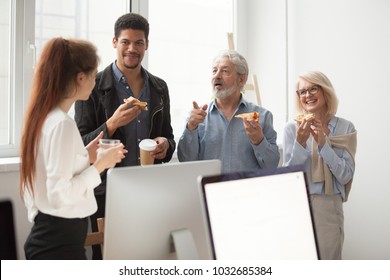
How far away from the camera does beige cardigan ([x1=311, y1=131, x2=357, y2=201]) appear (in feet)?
6.98

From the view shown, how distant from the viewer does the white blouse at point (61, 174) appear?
3.90 ft

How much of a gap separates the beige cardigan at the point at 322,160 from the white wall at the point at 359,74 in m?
0.97

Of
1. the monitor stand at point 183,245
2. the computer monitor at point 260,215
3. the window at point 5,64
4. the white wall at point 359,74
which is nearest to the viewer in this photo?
the computer monitor at point 260,215

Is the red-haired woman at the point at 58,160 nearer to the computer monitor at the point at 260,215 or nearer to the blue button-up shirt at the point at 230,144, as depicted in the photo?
the computer monitor at the point at 260,215

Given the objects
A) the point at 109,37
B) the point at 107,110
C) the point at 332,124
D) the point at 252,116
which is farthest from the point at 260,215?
the point at 109,37

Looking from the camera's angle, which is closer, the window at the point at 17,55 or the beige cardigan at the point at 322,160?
the beige cardigan at the point at 322,160

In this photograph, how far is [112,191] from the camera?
3.33 feet

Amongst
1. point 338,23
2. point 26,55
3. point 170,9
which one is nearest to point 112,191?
point 26,55

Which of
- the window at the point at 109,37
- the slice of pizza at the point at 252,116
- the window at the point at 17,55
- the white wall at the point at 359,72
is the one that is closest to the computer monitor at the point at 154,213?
the slice of pizza at the point at 252,116

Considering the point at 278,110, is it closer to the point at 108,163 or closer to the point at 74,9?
the point at 74,9

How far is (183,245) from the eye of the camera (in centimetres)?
108

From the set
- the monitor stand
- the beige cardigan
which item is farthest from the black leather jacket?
the monitor stand

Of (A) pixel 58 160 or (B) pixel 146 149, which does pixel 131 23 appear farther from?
(A) pixel 58 160

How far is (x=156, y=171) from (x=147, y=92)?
3.84ft
